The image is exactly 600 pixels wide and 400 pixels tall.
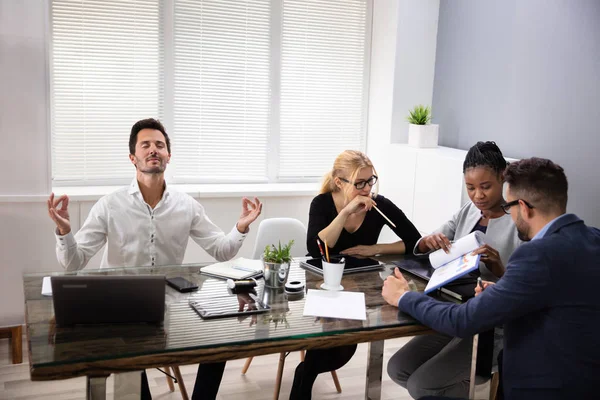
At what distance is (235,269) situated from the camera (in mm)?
2664

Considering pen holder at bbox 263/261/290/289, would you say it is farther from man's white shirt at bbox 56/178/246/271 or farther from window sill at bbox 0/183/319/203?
window sill at bbox 0/183/319/203

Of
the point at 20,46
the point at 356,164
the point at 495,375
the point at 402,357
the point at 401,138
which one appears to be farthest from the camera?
the point at 401,138

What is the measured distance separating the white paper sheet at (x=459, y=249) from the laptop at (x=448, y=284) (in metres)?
0.06

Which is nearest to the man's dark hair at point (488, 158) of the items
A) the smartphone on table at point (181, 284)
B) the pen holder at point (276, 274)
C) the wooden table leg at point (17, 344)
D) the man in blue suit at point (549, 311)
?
the man in blue suit at point (549, 311)

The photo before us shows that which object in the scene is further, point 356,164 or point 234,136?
point 234,136

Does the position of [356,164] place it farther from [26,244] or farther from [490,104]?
[26,244]

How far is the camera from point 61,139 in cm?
444

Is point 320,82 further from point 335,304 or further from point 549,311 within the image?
point 549,311

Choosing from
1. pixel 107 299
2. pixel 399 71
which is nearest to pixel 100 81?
pixel 399 71

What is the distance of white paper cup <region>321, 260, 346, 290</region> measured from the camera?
7.93 ft

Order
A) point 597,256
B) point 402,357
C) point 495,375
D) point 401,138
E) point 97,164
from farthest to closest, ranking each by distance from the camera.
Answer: point 401,138 < point 97,164 < point 402,357 < point 495,375 < point 597,256

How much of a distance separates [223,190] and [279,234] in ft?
4.21

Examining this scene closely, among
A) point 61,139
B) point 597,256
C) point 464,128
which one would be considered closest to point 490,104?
point 464,128

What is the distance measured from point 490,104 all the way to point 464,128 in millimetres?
310
